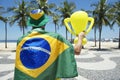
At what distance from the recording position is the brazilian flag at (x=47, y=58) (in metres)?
3.08

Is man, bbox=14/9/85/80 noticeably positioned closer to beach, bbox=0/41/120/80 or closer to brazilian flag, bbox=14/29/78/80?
brazilian flag, bbox=14/29/78/80

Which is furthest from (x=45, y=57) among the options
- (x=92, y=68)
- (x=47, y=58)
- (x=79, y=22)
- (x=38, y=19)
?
(x=92, y=68)

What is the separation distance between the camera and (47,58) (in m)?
3.08

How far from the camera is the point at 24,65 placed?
3.15m

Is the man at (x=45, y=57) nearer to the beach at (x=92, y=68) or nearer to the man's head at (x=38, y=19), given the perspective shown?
the man's head at (x=38, y=19)

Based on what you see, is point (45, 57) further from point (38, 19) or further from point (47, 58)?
point (38, 19)

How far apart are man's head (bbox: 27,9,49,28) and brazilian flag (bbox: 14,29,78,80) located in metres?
0.08

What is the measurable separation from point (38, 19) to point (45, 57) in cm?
46

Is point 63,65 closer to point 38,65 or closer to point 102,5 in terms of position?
point 38,65

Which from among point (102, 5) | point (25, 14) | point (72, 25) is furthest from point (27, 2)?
point (72, 25)

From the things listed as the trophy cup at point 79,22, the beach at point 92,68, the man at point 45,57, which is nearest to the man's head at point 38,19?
the man at point 45,57

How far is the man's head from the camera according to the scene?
316cm

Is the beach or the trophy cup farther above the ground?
the trophy cup

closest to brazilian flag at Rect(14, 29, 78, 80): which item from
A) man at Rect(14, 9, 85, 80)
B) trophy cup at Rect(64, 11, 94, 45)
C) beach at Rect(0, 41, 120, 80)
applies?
man at Rect(14, 9, 85, 80)
